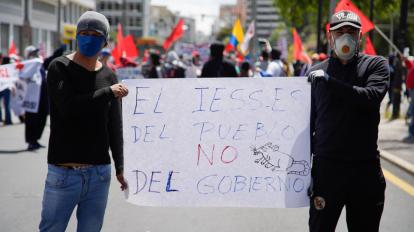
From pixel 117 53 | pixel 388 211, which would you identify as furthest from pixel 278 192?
pixel 117 53

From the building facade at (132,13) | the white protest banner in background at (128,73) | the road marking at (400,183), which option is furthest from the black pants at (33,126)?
the building facade at (132,13)

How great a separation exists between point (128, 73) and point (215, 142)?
1824 cm

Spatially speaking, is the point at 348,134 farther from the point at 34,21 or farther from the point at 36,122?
the point at 34,21

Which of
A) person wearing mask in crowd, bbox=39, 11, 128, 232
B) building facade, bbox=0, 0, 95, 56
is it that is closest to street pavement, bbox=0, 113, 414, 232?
person wearing mask in crowd, bbox=39, 11, 128, 232

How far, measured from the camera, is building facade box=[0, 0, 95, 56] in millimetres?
47219

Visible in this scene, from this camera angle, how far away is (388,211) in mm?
7258

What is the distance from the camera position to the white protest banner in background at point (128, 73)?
21.9 metres

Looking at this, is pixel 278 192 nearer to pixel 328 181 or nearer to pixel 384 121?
pixel 328 181

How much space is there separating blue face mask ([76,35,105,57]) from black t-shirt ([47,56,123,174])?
0.28 feet

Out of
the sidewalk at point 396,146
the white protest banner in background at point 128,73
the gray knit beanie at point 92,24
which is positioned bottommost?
the sidewalk at point 396,146

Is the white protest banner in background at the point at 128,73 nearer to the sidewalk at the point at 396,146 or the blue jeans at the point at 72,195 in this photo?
the sidewalk at the point at 396,146

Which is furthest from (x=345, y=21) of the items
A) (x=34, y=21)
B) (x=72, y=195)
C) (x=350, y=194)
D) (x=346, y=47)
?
(x=34, y=21)

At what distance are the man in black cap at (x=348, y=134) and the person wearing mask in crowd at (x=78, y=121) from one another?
45.2 inches

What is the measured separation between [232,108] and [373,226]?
1.16 meters
